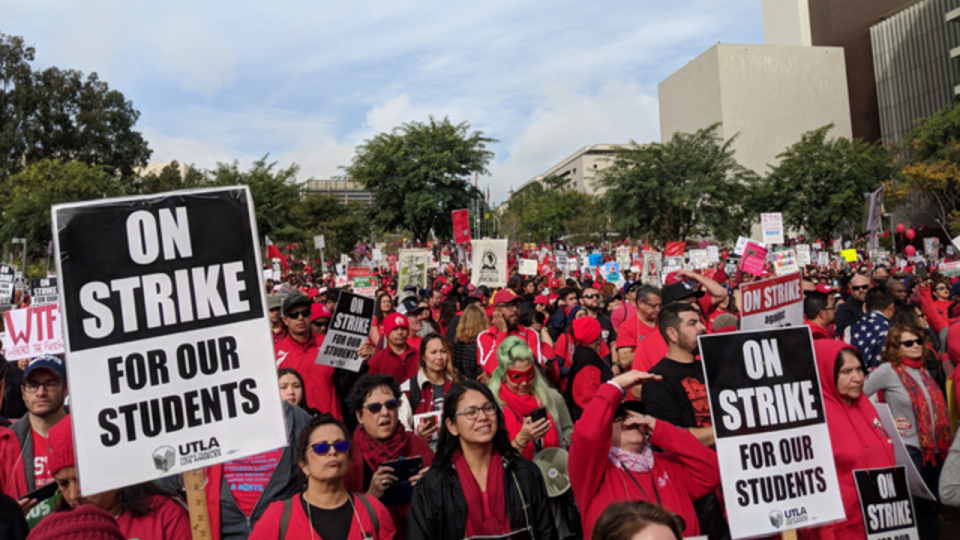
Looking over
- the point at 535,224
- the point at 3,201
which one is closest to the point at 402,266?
the point at 3,201

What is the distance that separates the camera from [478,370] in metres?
7.23

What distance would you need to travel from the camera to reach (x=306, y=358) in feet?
19.6

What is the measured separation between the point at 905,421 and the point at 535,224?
8053 cm

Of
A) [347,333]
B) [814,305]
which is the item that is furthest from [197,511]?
[814,305]

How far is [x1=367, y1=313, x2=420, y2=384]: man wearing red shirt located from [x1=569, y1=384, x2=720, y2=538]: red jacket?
11.3 ft

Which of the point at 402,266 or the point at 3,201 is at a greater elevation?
the point at 3,201

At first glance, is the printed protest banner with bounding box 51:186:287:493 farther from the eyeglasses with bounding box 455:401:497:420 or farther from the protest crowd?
the eyeglasses with bounding box 455:401:497:420

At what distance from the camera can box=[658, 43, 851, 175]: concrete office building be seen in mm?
58219

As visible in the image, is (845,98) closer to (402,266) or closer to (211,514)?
(402,266)

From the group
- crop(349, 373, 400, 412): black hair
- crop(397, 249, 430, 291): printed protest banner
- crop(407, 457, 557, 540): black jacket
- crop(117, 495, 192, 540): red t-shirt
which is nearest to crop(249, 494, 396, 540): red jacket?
crop(407, 457, 557, 540): black jacket

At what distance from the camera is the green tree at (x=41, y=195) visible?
120ft

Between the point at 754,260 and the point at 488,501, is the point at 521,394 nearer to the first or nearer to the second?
the point at 488,501

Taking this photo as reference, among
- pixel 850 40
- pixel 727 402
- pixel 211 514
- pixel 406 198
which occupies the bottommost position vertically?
pixel 211 514

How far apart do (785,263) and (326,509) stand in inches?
612
